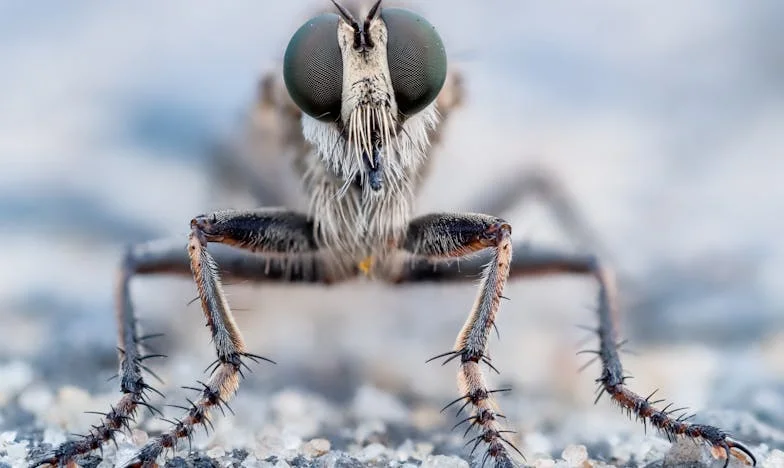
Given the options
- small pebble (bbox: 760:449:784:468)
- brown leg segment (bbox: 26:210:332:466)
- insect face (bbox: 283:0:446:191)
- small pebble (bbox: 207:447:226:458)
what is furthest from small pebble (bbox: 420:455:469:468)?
insect face (bbox: 283:0:446:191)

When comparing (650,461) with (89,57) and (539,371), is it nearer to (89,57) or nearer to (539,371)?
(539,371)

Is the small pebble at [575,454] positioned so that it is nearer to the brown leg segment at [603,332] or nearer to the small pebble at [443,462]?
the brown leg segment at [603,332]

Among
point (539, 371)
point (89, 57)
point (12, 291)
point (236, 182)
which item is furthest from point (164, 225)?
point (89, 57)

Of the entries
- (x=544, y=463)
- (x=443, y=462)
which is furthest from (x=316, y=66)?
(x=544, y=463)

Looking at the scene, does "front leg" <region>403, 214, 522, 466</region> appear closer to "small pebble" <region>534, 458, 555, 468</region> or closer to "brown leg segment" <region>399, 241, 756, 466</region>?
"brown leg segment" <region>399, 241, 756, 466</region>

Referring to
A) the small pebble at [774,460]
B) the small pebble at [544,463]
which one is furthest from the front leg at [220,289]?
the small pebble at [774,460]

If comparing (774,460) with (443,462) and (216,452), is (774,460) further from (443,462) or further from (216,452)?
(216,452)
